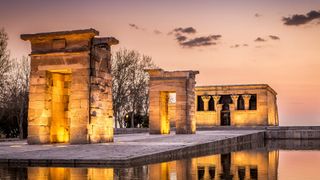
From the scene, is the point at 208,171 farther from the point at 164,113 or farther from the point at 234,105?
the point at 234,105

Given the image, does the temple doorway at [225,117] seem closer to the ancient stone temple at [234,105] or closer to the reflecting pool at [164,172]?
the ancient stone temple at [234,105]

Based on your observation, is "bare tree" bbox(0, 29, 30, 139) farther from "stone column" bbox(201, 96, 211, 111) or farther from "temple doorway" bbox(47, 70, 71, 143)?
"stone column" bbox(201, 96, 211, 111)

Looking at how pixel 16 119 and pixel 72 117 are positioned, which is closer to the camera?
pixel 72 117

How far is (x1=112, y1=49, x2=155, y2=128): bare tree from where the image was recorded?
164 feet

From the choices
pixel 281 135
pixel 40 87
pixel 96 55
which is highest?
pixel 96 55

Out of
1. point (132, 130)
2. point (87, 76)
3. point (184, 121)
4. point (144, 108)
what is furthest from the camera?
point (144, 108)

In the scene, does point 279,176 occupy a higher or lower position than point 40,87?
lower

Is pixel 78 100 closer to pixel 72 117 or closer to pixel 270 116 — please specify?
pixel 72 117

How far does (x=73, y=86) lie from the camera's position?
1973 cm

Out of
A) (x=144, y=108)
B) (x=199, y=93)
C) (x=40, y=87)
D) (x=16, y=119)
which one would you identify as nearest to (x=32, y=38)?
(x=40, y=87)

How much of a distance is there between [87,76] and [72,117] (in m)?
1.77

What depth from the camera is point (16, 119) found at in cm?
3850

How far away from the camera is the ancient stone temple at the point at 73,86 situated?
19516 mm

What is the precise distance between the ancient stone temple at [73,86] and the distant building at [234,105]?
1428 inches
